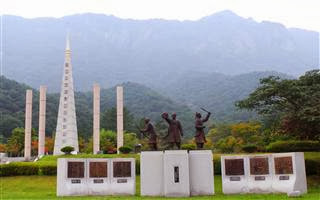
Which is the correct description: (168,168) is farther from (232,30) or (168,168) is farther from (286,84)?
(232,30)

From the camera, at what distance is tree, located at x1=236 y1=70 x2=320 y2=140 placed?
1670 cm

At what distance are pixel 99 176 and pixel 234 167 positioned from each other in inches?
183

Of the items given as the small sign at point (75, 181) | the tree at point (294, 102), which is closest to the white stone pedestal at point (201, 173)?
the small sign at point (75, 181)

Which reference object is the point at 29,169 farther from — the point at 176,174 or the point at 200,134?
the point at 200,134

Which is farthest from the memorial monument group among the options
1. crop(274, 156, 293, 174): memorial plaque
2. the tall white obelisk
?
the tall white obelisk

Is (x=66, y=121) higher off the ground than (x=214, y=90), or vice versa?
(x=214, y=90)

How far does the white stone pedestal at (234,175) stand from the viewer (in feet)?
46.2

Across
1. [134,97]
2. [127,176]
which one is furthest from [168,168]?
[134,97]

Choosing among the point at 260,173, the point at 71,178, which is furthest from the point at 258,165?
the point at 71,178

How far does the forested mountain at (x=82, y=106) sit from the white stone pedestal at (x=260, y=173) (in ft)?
134

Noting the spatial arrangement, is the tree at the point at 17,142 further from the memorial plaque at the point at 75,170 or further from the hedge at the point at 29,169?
A: the memorial plaque at the point at 75,170

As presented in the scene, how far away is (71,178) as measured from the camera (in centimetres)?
1422

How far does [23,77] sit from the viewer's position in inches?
4227

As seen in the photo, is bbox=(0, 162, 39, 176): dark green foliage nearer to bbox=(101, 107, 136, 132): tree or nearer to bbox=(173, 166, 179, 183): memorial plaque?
bbox=(173, 166, 179, 183): memorial plaque
